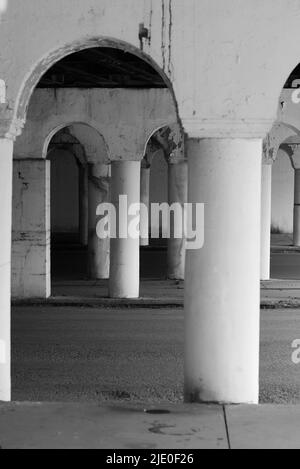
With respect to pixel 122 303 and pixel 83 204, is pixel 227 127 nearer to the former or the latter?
pixel 122 303

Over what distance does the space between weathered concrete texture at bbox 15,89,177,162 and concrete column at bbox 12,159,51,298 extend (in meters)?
0.98

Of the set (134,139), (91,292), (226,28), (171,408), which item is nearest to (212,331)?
(171,408)

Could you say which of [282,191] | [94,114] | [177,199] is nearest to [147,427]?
[94,114]

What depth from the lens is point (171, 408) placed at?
6637mm

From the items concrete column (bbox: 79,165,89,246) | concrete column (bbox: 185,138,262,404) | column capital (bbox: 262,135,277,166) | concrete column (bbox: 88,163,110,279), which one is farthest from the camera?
concrete column (bbox: 79,165,89,246)

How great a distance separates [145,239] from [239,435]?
84.8 ft

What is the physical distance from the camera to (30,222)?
16.7 meters

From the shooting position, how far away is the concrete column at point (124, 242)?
16219 millimetres

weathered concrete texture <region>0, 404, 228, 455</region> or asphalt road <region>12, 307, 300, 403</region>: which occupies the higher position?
weathered concrete texture <region>0, 404, 228, 455</region>

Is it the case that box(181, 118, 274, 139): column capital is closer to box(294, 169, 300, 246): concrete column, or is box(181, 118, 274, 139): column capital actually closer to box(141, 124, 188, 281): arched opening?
box(141, 124, 188, 281): arched opening

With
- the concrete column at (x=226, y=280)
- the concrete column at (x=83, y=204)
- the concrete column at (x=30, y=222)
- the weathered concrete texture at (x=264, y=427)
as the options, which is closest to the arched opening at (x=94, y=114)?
the concrete column at (x=30, y=222)

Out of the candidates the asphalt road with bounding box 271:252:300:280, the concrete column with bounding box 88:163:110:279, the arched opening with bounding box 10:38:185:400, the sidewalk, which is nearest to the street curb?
the arched opening with bounding box 10:38:185:400

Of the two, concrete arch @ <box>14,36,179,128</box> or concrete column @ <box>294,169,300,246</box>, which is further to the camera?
concrete column @ <box>294,169,300,246</box>

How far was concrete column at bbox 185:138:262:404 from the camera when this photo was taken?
6.88 m
